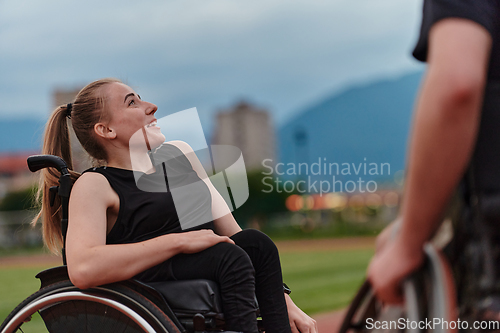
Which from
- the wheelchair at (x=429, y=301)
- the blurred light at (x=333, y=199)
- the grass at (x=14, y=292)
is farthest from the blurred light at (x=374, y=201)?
the wheelchair at (x=429, y=301)

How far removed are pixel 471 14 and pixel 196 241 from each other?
93 centimetres

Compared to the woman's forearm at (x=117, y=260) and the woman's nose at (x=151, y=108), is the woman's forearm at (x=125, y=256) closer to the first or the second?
the woman's forearm at (x=117, y=260)

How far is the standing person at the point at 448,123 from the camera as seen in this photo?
630mm

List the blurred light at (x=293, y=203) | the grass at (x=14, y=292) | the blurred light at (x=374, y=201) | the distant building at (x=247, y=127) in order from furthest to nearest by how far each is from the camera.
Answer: the distant building at (x=247, y=127), the blurred light at (x=374, y=201), the blurred light at (x=293, y=203), the grass at (x=14, y=292)

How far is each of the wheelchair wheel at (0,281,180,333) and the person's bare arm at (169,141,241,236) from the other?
44 cm

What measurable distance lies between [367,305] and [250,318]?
0.56 m

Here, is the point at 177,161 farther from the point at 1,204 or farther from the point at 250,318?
the point at 1,204

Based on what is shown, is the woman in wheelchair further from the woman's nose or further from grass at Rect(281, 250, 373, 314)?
grass at Rect(281, 250, 373, 314)

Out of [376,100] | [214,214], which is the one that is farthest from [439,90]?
[376,100]

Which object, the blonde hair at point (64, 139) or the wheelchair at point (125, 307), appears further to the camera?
the blonde hair at point (64, 139)

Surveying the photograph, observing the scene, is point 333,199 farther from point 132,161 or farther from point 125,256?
point 125,256

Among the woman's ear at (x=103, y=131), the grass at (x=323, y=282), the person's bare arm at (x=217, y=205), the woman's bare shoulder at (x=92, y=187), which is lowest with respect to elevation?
the grass at (x=323, y=282)

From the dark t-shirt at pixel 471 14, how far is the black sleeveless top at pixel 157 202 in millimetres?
968

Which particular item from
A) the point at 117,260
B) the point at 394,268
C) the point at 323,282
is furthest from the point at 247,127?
the point at 394,268
